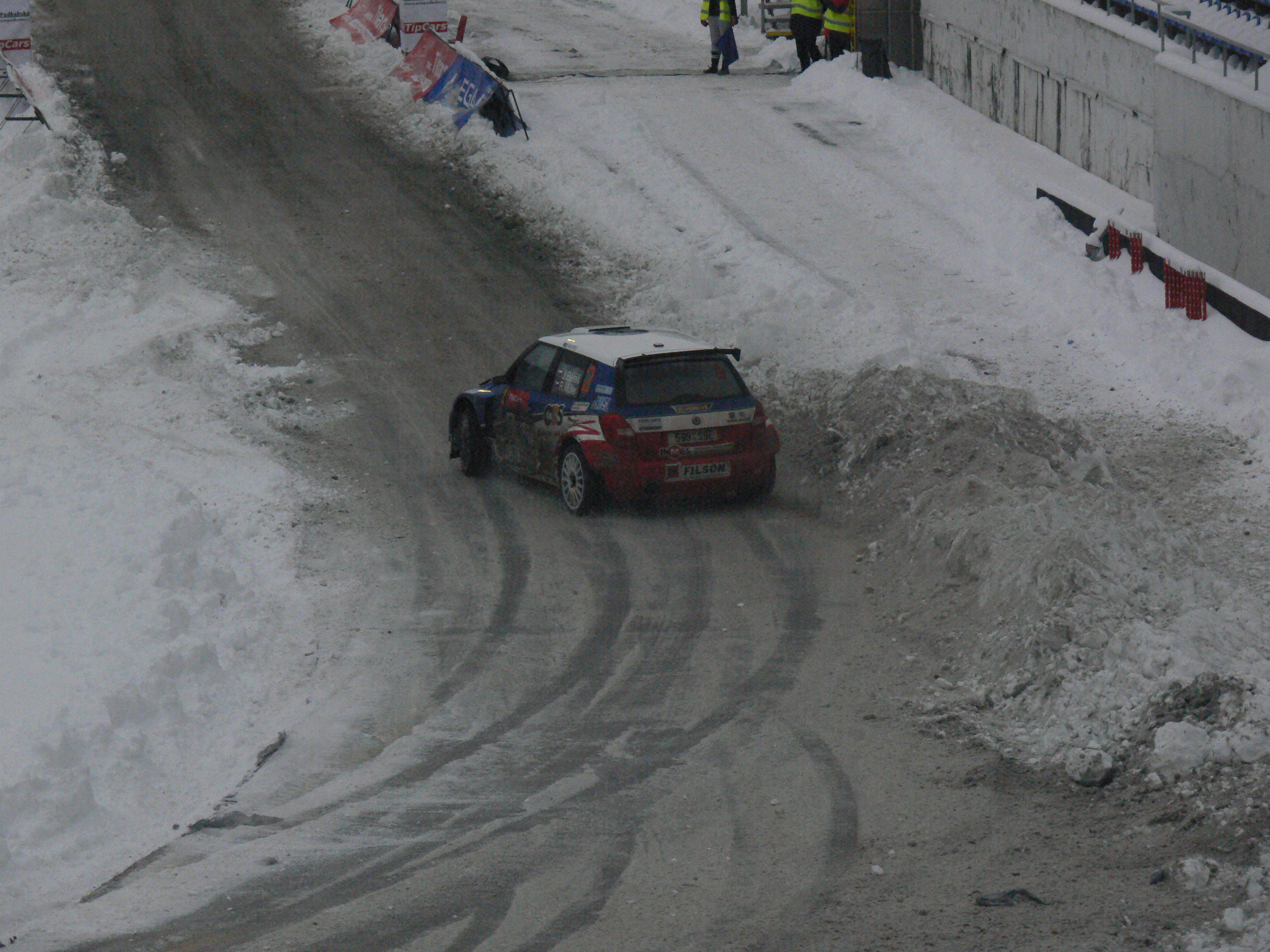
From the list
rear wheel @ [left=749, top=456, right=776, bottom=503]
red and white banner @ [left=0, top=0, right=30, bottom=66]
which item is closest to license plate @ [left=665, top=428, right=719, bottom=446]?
rear wheel @ [left=749, top=456, right=776, bottom=503]

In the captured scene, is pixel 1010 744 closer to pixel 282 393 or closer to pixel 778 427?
pixel 778 427

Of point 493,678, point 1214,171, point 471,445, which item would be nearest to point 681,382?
point 471,445

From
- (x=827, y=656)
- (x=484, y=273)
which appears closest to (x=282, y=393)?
(x=484, y=273)

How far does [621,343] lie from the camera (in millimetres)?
16406

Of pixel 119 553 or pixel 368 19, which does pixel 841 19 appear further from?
pixel 119 553

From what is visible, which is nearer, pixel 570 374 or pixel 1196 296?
pixel 570 374

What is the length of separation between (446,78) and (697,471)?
601 inches

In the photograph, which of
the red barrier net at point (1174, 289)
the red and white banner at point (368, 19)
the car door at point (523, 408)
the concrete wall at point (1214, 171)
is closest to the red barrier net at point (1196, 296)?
the red barrier net at point (1174, 289)

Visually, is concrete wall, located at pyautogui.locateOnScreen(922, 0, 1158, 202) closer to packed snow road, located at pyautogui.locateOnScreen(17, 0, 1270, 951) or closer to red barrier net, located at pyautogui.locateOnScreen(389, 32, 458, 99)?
packed snow road, located at pyautogui.locateOnScreen(17, 0, 1270, 951)

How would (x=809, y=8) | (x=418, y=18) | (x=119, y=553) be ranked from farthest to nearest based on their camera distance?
(x=809, y=8)
(x=418, y=18)
(x=119, y=553)

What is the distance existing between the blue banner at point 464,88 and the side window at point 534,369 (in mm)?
11801

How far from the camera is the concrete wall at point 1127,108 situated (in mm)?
19609

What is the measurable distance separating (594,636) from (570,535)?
2425mm

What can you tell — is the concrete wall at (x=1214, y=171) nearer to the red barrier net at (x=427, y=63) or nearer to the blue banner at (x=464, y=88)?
the blue banner at (x=464, y=88)
